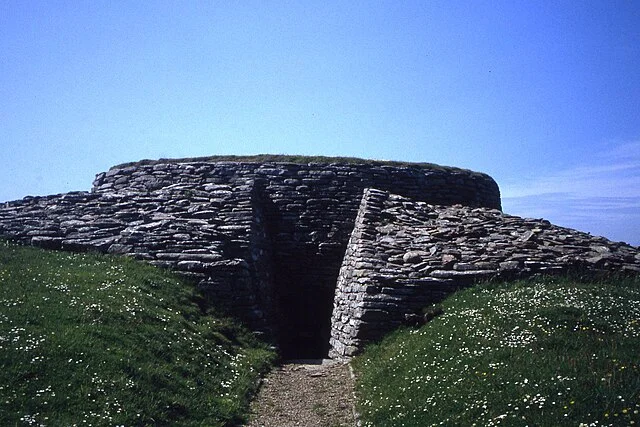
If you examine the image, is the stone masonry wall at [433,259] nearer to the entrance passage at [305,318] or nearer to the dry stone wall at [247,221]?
the entrance passage at [305,318]

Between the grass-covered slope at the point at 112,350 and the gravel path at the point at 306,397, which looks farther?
the gravel path at the point at 306,397

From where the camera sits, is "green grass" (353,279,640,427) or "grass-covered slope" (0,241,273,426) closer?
"green grass" (353,279,640,427)

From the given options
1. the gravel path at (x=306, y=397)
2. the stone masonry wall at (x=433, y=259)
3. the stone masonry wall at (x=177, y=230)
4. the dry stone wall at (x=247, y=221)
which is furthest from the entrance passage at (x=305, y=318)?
the gravel path at (x=306, y=397)

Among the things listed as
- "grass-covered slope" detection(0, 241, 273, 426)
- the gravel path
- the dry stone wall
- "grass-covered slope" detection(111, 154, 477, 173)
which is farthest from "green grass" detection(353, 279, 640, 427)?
"grass-covered slope" detection(111, 154, 477, 173)

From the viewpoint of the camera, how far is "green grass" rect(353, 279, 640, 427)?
8133 millimetres

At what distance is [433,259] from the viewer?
56.2 ft

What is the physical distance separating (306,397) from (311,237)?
1031 centimetres

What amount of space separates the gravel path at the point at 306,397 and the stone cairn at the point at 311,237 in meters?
1.30

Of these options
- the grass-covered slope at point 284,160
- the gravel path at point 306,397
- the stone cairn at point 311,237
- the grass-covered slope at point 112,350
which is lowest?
the gravel path at point 306,397

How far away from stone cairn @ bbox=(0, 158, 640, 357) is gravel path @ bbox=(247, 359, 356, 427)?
1.30m

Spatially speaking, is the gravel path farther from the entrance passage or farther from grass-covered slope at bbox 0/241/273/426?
the entrance passage

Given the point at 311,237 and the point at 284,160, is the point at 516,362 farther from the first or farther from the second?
the point at 284,160

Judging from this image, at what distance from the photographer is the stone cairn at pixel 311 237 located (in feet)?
53.4

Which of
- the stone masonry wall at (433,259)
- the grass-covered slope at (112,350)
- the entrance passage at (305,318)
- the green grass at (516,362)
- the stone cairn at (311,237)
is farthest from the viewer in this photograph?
the entrance passage at (305,318)
